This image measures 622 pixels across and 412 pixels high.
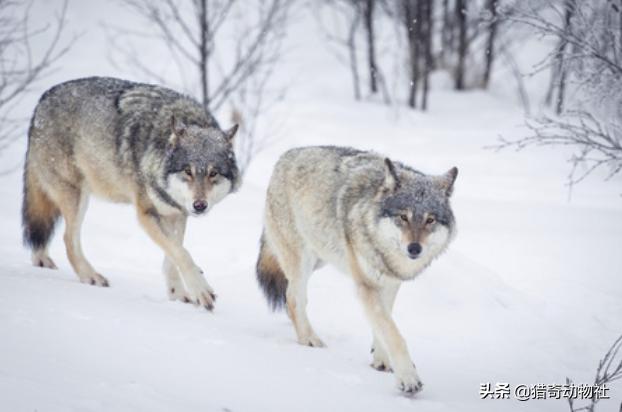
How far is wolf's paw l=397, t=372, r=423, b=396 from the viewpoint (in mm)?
3910

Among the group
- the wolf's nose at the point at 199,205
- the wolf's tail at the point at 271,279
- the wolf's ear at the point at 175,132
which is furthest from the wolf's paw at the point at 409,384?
the wolf's ear at the point at 175,132

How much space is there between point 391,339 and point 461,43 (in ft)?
52.7

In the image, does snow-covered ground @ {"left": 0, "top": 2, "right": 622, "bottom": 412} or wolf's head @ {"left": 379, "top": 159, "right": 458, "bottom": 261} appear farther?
wolf's head @ {"left": 379, "top": 159, "right": 458, "bottom": 261}

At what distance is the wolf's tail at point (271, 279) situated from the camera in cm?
545

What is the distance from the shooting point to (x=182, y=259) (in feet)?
17.1

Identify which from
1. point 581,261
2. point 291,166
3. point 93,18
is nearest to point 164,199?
point 291,166

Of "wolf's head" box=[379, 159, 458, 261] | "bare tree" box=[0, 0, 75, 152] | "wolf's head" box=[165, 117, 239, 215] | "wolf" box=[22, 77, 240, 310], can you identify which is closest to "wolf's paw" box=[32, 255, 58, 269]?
"wolf" box=[22, 77, 240, 310]

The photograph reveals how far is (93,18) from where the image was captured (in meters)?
23.2

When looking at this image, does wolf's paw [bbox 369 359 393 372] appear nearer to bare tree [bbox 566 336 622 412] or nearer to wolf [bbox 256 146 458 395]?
wolf [bbox 256 146 458 395]

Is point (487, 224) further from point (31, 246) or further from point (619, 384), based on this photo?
point (31, 246)

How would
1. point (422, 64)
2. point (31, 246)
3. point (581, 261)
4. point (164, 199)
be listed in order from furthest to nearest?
point (422, 64) → point (581, 261) → point (31, 246) → point (164, 199)

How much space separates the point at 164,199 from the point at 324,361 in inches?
75.4

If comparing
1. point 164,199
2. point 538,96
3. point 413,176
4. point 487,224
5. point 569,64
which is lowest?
point 538,96

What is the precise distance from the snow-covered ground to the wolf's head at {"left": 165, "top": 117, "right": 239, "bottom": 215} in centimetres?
87
